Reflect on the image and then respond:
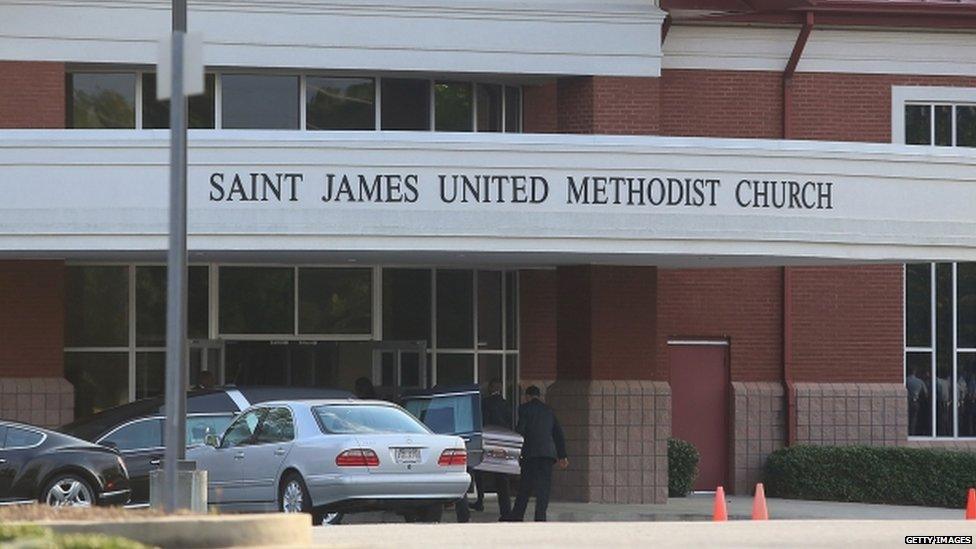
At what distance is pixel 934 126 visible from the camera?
3281cm

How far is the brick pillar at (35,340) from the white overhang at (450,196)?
2.01 m

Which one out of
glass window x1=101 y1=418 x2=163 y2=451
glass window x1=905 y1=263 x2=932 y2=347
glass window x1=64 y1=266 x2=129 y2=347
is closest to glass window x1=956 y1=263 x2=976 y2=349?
glass window x1=905 y1=263 x2=932 y2=347

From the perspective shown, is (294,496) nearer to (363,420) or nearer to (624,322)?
(363,420)

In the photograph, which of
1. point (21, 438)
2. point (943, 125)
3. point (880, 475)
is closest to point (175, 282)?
point (21, 438)

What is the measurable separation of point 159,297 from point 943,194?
11395 millimetres

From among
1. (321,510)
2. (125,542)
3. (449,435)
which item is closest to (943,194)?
(449,435)

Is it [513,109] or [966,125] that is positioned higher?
[513,109]

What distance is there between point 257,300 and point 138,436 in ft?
20.3

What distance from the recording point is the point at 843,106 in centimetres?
3253

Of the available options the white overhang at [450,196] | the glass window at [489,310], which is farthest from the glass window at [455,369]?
the white overhang at [450,196]

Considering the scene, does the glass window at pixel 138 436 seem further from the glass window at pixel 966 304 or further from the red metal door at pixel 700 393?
the glass window at pixel 966 304

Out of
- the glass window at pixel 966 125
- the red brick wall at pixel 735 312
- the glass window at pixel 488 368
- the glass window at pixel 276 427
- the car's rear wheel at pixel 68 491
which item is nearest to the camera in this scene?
the car's rear wheel at pixel 68 491

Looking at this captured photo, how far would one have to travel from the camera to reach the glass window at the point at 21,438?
2302 centimetres

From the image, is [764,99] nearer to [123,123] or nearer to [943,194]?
[943,194]
